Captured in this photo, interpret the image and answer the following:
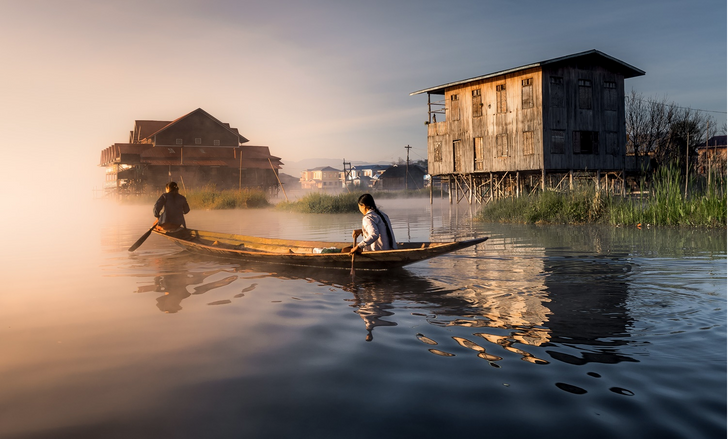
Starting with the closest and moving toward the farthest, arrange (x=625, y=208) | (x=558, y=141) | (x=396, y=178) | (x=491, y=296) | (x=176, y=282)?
(x=491, y=296) → (x=176, y=282) → (x=625, y=208) → (x=558, y=141) → (x=396, y=178)

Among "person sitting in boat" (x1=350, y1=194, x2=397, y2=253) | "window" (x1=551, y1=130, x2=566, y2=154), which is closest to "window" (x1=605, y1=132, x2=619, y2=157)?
"window" (x1=551, y1=130, x2=566, y2=154)

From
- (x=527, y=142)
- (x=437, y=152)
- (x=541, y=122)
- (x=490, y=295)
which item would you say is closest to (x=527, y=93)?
(x=541, y=122)

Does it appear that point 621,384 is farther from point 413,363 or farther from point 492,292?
point 492,292

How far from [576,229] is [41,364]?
14976 millimetres

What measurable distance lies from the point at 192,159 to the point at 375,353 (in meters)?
42.6

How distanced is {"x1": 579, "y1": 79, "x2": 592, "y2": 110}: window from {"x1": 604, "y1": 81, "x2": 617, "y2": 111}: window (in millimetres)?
1010

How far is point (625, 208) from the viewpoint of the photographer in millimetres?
16594

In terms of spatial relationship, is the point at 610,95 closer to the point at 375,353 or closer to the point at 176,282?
the point at 176,282

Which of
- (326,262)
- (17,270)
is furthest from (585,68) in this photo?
(17,270)

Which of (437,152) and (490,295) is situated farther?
(437,152)

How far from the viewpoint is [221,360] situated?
4672 millimetres

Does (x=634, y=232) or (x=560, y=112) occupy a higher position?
(x=560, y=112)

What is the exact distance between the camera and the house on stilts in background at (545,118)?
24891mm

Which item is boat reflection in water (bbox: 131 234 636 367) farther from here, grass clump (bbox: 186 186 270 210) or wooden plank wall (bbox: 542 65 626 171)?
grass clump (bbox: 186 186 270 210)
